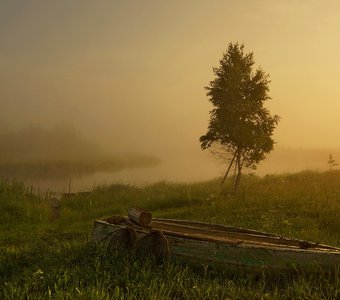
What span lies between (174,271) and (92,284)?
172 centimetres

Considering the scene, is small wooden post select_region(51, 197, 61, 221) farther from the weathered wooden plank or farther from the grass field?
the weathered wooden plank

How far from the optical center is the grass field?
26.1 feet

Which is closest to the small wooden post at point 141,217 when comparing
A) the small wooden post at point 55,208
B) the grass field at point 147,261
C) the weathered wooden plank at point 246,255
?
the weathered wooden plank at point 246,255

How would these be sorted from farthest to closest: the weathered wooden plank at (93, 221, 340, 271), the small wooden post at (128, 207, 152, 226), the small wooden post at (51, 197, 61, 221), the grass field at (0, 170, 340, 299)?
the small wooden post at (51, 197, 61, 221), the small wooden post at (128, 207, 152, 226), the weathered wooden plank at (93, 221, 340, 271), the grass field at (0, 170, 340, 299)

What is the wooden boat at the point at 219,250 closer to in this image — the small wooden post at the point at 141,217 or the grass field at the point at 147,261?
the small wooden post at the point at 141,217

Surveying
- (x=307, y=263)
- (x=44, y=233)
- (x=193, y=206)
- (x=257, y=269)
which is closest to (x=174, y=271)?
(x=257, y=269)

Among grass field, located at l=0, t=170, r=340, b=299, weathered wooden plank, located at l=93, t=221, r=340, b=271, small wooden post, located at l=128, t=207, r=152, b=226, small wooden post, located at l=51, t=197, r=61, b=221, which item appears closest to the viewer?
grass field, located at l=0, t=170, r=340, b=299

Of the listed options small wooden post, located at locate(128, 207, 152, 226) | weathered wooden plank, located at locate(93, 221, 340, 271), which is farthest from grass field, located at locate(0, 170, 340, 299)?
small wooden post, located at locate(128, 207, 152, 226)

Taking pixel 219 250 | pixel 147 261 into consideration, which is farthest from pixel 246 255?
pixel 147 261

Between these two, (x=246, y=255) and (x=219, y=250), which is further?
(x=219, y=250)

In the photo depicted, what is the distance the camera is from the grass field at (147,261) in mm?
7953

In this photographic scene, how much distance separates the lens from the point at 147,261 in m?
9.23

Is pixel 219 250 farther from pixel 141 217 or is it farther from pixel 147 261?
pixel 141 217

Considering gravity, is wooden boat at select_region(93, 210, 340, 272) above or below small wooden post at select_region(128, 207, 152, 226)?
below
